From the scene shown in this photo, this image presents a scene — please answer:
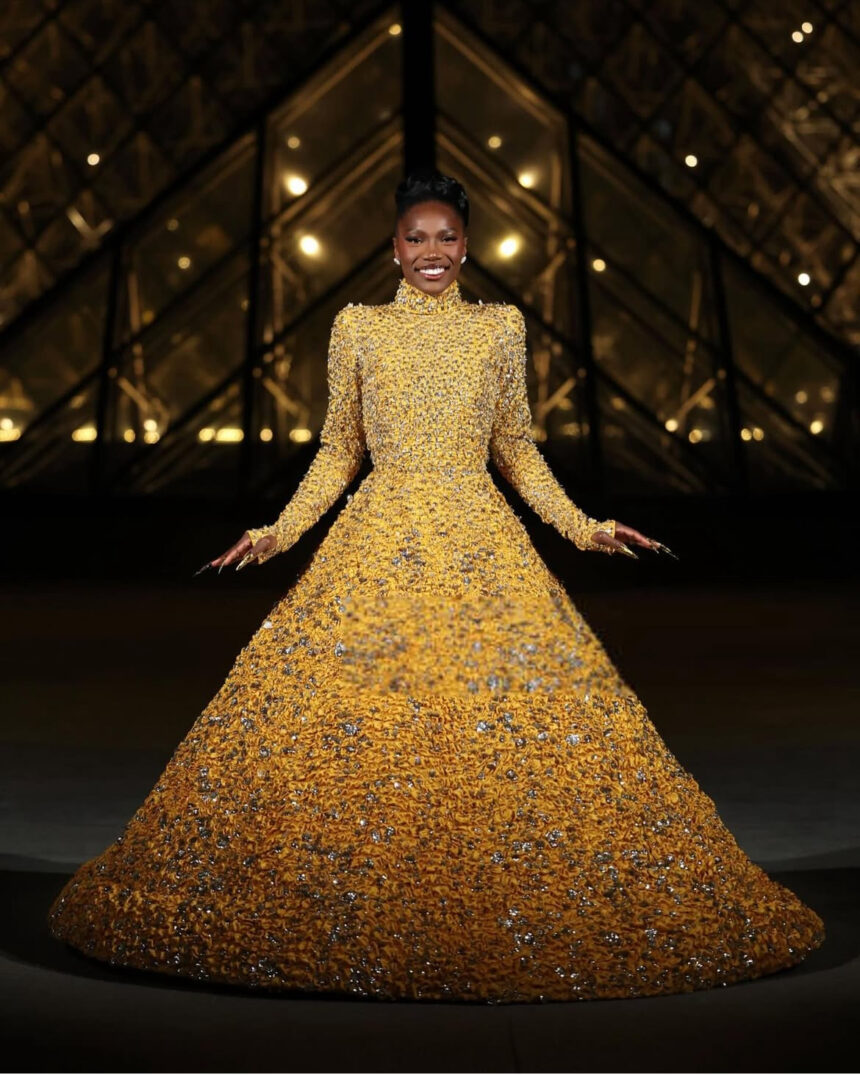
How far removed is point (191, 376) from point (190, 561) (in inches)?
92.3

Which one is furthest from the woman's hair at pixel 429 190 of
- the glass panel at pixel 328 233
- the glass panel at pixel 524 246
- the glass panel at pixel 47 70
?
the glass panel at pixel 47 70

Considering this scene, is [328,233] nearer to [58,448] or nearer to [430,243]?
[58,448]

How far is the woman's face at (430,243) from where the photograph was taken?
5824 millimetres

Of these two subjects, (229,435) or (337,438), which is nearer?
(337,438)

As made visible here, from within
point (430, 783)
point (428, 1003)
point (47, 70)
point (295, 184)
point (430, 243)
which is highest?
point (47, 70)

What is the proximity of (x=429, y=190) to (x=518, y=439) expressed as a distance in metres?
0.57

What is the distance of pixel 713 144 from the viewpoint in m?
28.7

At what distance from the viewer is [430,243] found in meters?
5.85

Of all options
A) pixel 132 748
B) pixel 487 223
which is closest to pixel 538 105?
pixel 487 223

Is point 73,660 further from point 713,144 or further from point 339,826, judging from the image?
point 713,144

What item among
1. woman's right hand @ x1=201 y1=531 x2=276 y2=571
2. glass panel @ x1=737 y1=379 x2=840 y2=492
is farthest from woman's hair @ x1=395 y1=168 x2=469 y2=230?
glass panel @ x1=737 y1=379 x2=840 y2=492

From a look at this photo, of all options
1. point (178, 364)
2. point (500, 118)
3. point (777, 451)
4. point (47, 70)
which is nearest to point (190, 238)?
point (178, 364)

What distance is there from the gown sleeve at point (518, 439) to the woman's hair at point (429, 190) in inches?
10.6

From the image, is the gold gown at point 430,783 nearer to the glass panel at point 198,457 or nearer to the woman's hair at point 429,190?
the woman's hair at point 429,190
